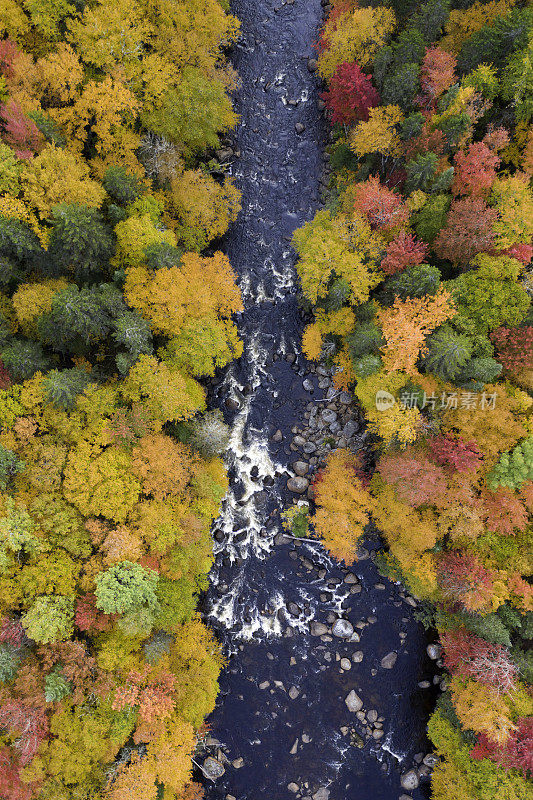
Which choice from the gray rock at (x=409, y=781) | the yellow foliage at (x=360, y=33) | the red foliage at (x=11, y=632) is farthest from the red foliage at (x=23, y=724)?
the yellow foliage at (x=360, y=33)

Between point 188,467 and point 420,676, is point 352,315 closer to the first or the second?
point 188,467

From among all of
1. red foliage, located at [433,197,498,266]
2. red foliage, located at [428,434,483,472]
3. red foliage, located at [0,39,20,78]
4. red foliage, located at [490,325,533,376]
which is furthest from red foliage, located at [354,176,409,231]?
red foliage, located at [0,39,20,78]

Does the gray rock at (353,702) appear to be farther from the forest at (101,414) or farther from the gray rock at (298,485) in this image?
the gray rock at (298,485)

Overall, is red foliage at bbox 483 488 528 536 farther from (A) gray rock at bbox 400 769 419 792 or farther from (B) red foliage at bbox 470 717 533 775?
(A) gray rock at bbox 400 769 419 792

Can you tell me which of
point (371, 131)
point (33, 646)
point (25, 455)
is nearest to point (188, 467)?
point (25, 455)

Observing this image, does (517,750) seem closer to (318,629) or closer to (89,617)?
(318,629)

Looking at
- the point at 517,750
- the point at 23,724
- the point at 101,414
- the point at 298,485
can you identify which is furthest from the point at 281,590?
the point at 101,414
